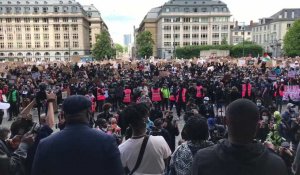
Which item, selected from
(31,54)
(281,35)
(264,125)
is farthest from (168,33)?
(264,125)

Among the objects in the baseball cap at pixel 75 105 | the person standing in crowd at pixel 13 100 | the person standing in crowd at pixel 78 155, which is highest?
the baseball cap at pixel 75 105

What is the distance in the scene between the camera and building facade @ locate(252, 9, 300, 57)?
97.5 metres

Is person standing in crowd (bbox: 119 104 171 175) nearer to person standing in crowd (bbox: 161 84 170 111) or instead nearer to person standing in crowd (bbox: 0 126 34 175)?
person standing in crowd (bbox: 0 126 34 175)

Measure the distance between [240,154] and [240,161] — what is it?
0.05 meters

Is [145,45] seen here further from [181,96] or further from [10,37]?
[181,96]

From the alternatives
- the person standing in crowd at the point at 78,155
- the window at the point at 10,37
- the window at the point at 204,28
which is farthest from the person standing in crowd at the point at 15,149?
the window at the point at 10,37

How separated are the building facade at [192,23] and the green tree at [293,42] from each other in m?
35.2

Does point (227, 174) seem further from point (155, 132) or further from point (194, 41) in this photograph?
point (194, 41)

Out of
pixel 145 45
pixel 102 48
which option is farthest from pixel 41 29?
pixel 145 45

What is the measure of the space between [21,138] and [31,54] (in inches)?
4654

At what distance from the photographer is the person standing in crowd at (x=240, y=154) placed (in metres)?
2.42

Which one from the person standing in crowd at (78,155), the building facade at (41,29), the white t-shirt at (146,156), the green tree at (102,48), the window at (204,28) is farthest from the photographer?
the window at (204,28)

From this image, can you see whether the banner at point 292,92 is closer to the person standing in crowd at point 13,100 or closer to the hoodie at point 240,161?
the person standing in crowd at point 13,100

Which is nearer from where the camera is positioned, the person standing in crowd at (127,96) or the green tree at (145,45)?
the person standing in crowd at (127,96)
